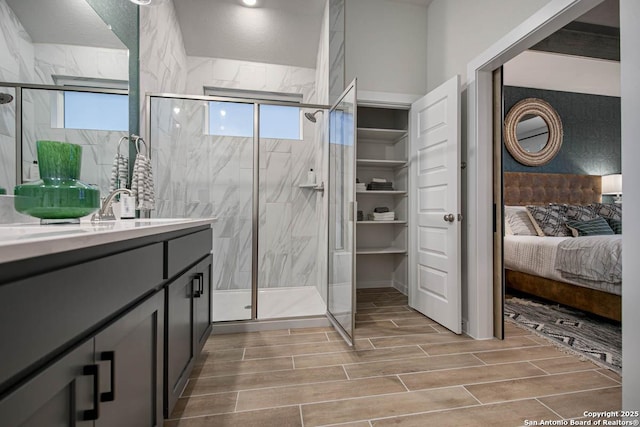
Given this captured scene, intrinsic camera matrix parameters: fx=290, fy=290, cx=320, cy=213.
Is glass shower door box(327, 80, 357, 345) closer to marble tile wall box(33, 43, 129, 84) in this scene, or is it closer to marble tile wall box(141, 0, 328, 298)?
marble tile wall box(141, 0, 328, 298)

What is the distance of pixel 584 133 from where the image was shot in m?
4.33

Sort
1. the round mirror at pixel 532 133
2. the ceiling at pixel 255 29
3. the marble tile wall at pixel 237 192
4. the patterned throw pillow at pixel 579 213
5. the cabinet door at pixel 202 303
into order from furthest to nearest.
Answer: the round mirror at pixel 532 133
the patterned throw pillow at pixel 579 213
the ceiling at pixel 255 29
the marble tile wall at pixel 237 192
the cabinet door at pixel 202 303

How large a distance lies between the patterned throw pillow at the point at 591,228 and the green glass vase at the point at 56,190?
4.55m

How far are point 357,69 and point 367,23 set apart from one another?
0.49 metres

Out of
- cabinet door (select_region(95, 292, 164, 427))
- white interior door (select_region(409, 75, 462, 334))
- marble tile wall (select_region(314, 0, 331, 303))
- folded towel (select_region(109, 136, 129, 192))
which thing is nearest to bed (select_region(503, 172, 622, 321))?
white interior door (select_region(409, 75, 462, 334))

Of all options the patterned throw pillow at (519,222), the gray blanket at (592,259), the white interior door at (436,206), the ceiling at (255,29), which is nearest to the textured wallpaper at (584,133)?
the patterned throw pillow at (519,222)

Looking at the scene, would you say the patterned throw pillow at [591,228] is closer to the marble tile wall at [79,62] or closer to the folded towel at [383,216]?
the folded towel at [383,216]

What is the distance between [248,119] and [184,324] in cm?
183

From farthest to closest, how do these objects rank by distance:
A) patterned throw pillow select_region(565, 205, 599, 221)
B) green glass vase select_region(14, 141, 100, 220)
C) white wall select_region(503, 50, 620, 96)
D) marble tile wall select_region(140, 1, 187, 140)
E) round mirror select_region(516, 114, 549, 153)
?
round mirror select_region(516, 114, 549, 153) < patterned throw pillow select_region(565, 205, 599, 221) < white wall select_region(503, 50, 620, 96) < marble tile wall select_region(140, 1, 187, 140) < green glass vase select_region(14, 141, 100, 220)

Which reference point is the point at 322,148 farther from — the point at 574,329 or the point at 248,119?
the point at 574,329

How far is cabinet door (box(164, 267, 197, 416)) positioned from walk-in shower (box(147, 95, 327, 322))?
1028 mm

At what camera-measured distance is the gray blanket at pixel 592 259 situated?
→ 7.45 feet

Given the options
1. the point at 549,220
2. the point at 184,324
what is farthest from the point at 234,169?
the point at 549,220

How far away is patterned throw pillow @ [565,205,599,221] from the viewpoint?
3709 mm
